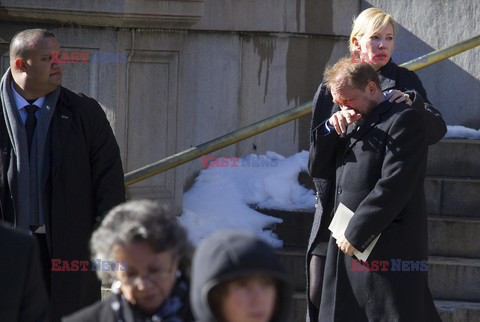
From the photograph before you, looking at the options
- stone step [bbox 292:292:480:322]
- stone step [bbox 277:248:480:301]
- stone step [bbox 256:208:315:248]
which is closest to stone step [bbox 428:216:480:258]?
stone step [bbox 277:248:480:301]

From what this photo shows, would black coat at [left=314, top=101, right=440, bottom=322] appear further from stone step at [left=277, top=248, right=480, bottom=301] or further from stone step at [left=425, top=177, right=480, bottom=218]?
stone step at [left=425, top=177, right=480, bottom=218]

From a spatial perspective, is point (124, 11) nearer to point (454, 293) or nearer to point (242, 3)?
point (242, 3)

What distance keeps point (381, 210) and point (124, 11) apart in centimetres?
238

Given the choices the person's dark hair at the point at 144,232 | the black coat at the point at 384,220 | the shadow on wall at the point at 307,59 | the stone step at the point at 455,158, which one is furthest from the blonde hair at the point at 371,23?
the person's dark hair at the point at 144,232

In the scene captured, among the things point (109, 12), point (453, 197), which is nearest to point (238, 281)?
point (109, 12)

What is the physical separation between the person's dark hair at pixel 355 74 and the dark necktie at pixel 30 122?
1.35 metres

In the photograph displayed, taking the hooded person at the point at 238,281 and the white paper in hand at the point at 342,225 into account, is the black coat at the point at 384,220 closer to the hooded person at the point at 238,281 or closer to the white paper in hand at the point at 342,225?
the white paper in hand at the point at 342,225

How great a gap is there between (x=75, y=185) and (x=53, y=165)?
0.14m

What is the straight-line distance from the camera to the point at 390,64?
5.41 meters

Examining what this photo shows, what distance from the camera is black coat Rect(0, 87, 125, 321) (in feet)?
16.5

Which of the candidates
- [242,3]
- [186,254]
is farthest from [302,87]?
[186,254]

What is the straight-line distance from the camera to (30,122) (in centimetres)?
509

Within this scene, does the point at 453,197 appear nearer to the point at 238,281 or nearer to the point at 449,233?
the point at 449,233

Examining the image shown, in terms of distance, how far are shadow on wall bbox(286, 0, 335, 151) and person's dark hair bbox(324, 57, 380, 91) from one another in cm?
259
